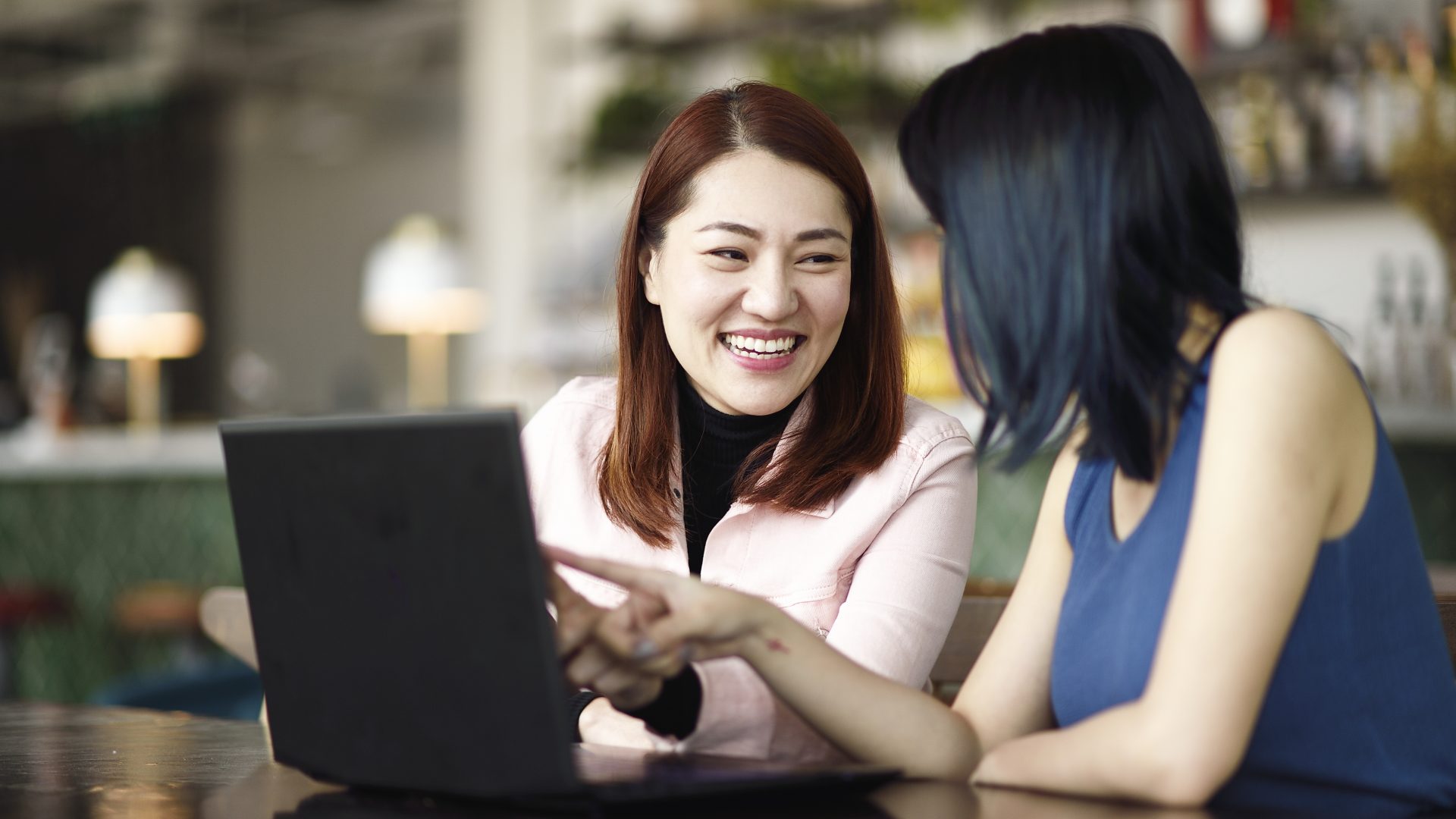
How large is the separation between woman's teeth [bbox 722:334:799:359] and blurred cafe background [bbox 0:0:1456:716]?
0.27 meters

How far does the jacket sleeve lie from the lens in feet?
3.65

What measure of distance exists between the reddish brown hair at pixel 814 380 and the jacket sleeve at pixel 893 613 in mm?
59

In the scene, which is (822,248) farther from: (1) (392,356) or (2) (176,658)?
(1) (392,356)

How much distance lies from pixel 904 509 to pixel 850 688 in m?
0.36

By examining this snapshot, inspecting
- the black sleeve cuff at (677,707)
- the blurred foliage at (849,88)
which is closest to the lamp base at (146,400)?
the blurred foliage at (849,88)

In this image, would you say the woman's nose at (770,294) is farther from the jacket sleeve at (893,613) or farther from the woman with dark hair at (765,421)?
the jacket sleeve at (893,613)

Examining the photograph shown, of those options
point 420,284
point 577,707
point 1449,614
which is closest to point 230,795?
point 577,707

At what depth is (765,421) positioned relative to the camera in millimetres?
1500

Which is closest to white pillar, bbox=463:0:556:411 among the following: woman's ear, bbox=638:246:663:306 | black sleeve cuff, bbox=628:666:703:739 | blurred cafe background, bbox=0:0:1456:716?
blurred cafe background, bbox=0:0:1456:716

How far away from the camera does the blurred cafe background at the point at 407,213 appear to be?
366cm

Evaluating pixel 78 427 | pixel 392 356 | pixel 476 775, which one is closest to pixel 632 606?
pixel 476 775

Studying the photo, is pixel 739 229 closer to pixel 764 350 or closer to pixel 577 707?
pixel 764 350

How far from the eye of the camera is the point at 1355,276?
4.12 m

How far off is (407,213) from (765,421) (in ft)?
29.1
